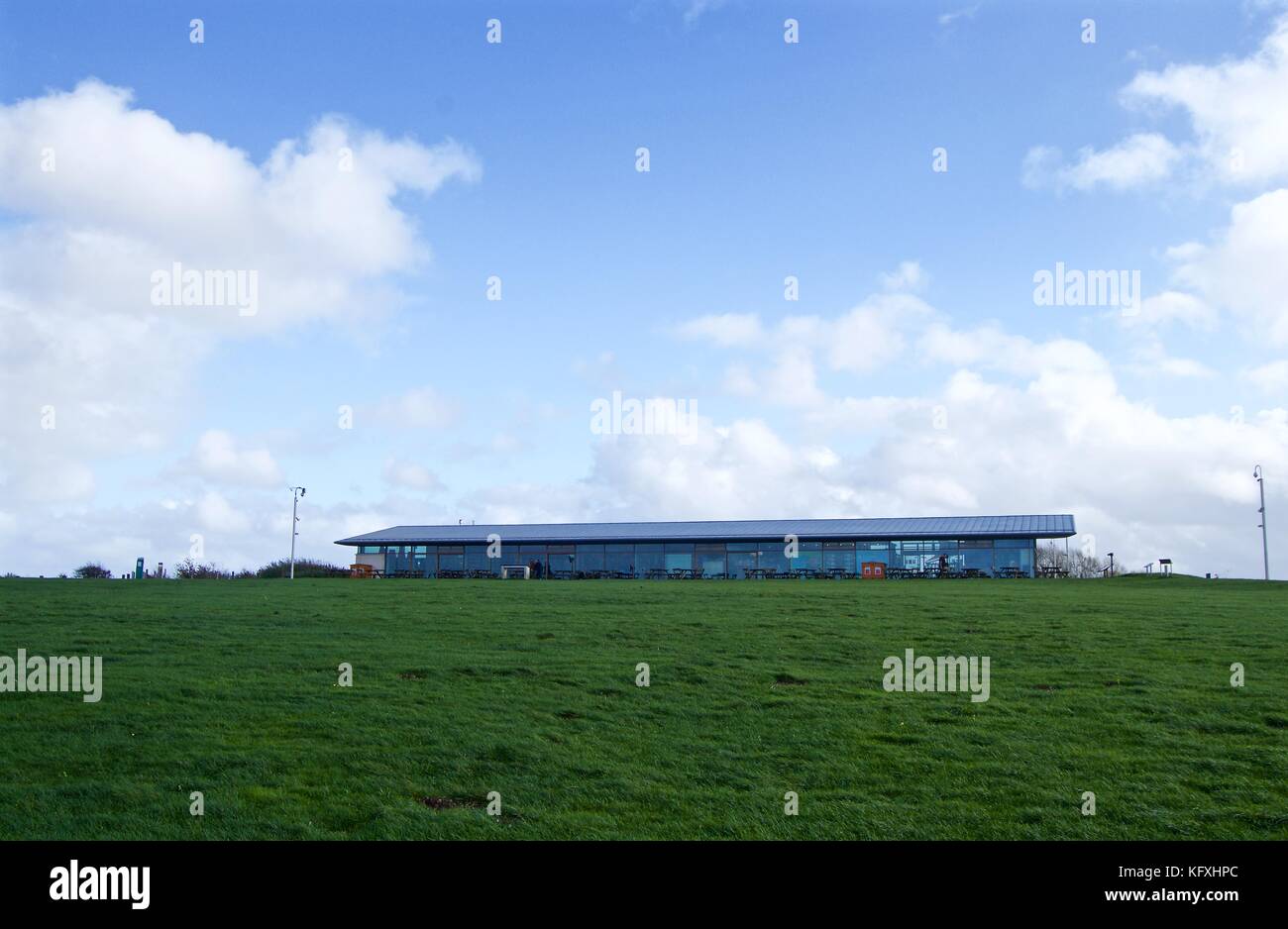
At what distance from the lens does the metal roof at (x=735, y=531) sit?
80.8 m

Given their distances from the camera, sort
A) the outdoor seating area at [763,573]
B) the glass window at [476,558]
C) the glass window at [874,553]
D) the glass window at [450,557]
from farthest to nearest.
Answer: the glass window at [450,557]
the glass window at [476,558]
the glass window at [874,553]
the outdoor seating area at [763,573]

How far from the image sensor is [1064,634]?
26.0 meters

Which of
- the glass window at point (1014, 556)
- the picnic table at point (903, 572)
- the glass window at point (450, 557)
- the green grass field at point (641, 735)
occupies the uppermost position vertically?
the glass window at point (450, 557)

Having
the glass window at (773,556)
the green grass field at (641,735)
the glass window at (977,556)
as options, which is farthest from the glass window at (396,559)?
the green grass field at (641,735)

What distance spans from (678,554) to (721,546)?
3958 millimetres

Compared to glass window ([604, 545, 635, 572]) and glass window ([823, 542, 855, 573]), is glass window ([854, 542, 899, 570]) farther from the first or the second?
glass window ([604, 545, 635, 572])

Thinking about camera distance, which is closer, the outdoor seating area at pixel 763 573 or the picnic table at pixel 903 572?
the outdoor seating area at pixel 763 573

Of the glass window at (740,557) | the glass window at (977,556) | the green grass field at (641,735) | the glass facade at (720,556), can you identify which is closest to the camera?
the green grass field at (641,735)

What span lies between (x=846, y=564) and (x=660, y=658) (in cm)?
6381

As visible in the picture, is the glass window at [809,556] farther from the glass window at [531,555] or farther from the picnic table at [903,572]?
the glass window at [531,555]

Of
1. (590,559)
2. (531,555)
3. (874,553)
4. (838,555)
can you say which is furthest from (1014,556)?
(531,555)
